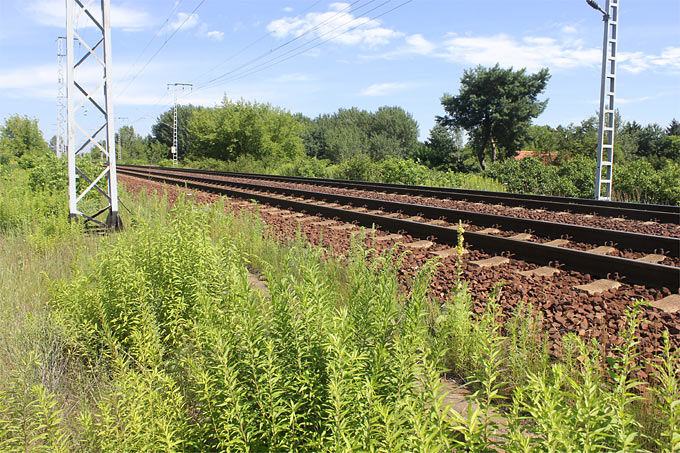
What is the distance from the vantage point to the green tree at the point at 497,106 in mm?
46906

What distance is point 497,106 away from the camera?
155 feet

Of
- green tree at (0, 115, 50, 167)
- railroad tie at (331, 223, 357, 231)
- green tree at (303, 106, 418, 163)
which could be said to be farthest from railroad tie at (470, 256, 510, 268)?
green tree at (303, 106, 418, 163)

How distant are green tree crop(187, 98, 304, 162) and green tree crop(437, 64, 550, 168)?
18280 millimetres

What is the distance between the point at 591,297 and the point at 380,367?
394 cm

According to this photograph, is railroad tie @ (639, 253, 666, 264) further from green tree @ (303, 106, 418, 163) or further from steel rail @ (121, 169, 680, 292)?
green tree @ (303, 106, 418, 163)

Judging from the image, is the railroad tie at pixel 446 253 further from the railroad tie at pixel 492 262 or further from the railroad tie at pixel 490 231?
the railroad tie at pixel 490 231

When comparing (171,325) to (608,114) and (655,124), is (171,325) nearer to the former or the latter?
(608,114)

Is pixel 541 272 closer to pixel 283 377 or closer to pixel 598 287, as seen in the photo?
pixel 598 287

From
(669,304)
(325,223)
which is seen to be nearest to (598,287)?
(669,304)

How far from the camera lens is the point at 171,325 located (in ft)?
11.1

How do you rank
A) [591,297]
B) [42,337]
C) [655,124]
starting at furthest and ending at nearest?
[655,124]
[591,297]
[42,337]

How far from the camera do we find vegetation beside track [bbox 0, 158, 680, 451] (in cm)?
155

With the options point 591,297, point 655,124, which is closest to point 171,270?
point 591,297

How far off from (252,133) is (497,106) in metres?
26.5
